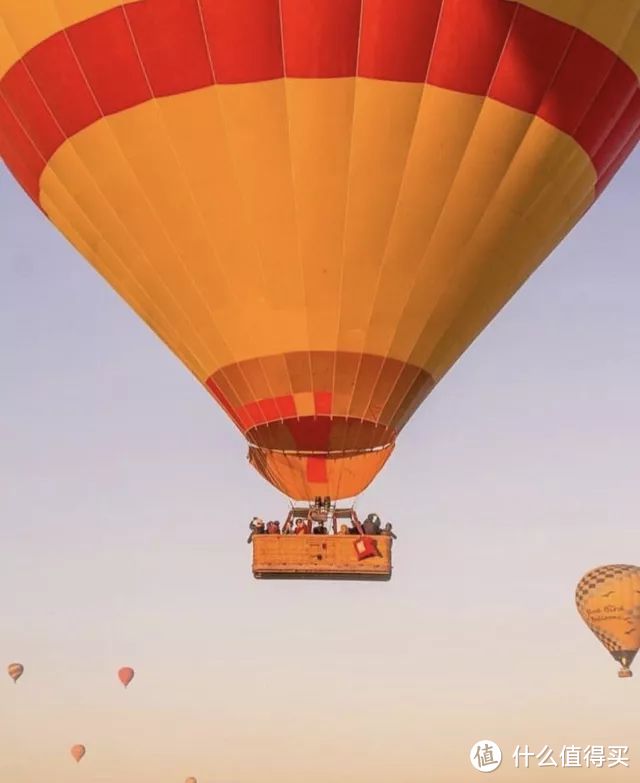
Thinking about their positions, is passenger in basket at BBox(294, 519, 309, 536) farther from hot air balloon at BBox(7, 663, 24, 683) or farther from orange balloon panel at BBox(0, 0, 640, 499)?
hot air balloon at BBox(7, 663, 24, 683)

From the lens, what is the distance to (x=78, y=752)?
72.1ft

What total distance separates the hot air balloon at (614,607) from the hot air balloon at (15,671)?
7.66 metres

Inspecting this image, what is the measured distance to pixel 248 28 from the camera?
37.0ft

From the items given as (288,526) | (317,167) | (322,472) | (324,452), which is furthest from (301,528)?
(317,167)

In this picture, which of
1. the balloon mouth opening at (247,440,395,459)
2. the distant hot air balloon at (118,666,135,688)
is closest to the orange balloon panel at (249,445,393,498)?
the balloon mouth opening at (247,440,395,459)

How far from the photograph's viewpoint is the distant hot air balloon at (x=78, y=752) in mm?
21761

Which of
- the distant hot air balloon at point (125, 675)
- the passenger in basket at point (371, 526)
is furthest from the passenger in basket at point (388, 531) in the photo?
the distant hot air balloon at point (125, 675)

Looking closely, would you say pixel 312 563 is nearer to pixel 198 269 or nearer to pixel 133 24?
pixel 198 269

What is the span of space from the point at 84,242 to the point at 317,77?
262 centimetres

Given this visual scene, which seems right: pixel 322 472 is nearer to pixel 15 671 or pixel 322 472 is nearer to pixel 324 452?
pixel 324 452

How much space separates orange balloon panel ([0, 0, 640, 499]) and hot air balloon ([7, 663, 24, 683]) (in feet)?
32.1

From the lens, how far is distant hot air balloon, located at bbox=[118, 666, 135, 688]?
792 inches

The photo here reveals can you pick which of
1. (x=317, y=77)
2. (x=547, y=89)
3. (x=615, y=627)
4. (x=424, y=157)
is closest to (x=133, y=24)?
(x=317, y=77)

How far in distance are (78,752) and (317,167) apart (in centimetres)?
1269
